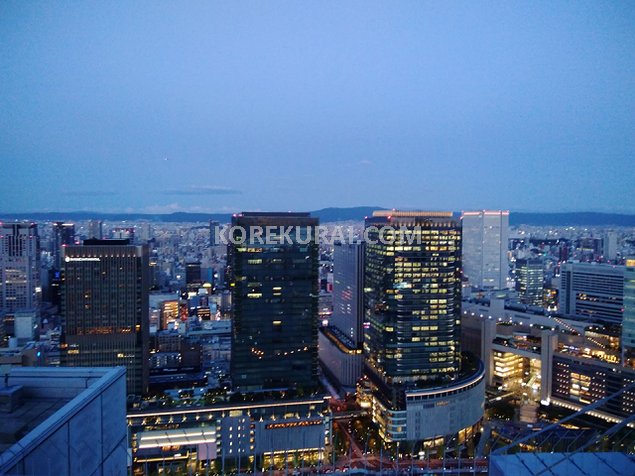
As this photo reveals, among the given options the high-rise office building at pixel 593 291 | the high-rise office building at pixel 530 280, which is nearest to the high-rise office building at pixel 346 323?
the high-rise office building at pixel 593 291

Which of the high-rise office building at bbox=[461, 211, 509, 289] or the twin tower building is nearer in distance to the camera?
the twin tower building

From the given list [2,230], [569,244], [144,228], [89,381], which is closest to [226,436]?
[89,381]

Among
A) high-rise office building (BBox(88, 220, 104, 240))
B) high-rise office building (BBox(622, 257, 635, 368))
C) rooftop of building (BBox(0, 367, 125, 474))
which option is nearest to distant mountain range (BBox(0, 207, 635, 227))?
high-rise office building (BBox(88, 220, 104, 240))

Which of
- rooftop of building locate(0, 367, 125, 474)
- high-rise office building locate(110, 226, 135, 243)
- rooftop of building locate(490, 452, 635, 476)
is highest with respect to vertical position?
high-rise office building locate(110, 226, 135, 243)

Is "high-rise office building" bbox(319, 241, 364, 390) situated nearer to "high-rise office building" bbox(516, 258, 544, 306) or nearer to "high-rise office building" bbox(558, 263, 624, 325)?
"high-rise office building" bbox(558, 263, 624, 325)

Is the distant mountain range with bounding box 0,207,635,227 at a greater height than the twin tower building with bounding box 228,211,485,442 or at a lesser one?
greater

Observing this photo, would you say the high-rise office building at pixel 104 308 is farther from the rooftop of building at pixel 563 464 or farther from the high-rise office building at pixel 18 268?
the high-rise office building at pixel 18 268
